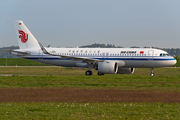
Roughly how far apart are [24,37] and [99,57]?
12493 millimetres

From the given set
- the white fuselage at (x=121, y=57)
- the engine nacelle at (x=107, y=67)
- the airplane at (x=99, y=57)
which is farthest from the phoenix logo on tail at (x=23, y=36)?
the engine nacelle at (x=107, y=67)

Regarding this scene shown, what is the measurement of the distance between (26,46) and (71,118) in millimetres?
36385

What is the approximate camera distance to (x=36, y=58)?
149 feet

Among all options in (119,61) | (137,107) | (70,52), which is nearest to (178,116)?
(137,107)

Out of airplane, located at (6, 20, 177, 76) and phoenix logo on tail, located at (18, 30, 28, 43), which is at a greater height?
phoenix logo on tail, located at (18, 30, 28, 43)

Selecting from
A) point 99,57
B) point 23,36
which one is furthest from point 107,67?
point 23,36

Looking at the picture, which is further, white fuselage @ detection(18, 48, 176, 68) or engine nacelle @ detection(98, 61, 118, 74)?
white fuselage @ detection(18, 48, 176, 68)

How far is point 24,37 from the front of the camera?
47094 mm

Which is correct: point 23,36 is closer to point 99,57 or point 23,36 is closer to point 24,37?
point 24,37

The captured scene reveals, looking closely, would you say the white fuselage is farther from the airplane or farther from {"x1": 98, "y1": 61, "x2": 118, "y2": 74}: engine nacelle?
{"x1": 98, "y1": 61, "x2": 118, "y2": 74}: engine nacelle

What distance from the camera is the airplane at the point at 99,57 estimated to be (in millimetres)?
41781

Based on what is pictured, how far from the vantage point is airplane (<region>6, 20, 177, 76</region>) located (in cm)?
4178

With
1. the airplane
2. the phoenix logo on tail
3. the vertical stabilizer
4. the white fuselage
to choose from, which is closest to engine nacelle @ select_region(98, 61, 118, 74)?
the airplane

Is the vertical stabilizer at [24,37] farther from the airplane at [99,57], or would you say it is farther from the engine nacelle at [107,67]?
the engine nacelle at [107,67]
